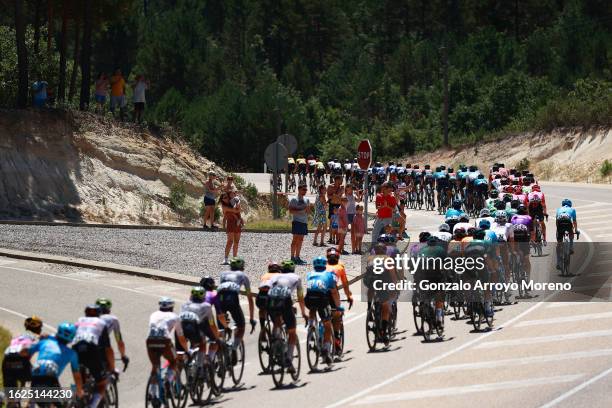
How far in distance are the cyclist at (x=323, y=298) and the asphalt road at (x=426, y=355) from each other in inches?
18.6

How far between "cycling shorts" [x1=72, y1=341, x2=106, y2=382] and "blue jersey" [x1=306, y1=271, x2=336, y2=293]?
4.53m

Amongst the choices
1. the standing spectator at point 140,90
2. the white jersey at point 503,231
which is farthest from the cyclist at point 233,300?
the standing spectator at point 140,90

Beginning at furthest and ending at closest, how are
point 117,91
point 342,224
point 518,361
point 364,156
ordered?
point 117,91
point 364,156
point 342,224
point 518,361

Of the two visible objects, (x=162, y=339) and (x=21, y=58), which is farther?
(x=21, y=58)

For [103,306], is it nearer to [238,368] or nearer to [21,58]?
[238,368]

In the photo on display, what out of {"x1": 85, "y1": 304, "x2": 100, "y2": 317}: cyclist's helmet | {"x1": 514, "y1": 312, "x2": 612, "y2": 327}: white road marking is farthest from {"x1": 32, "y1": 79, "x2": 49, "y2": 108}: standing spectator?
{"x1": 85, "y1": 304, "x2": 100, "y2": 317}: cyclist's helmet

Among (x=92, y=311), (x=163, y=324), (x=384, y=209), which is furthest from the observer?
(x=384, y=209)

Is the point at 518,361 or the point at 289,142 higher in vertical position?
the point at 289,142

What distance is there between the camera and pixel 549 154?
235ft

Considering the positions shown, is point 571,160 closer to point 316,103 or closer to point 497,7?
point 316,103

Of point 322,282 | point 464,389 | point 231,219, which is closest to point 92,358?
point 322,282

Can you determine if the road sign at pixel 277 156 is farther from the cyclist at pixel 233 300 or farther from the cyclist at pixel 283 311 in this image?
the cyclist at pixel 283 311

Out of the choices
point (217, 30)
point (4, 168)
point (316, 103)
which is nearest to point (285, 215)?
point (4, 168)

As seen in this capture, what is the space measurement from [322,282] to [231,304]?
1461 mm
